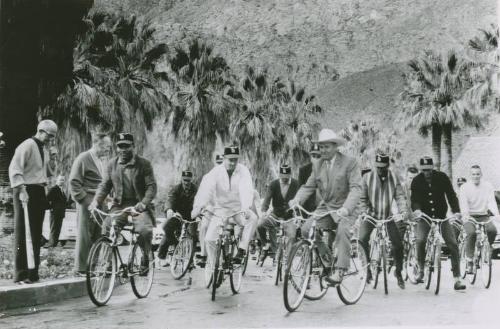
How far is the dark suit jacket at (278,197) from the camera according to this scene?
874 cm

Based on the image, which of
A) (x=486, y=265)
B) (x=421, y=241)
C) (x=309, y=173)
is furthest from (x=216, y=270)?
(x=486, y=265)

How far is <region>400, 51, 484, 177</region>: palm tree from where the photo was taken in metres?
8.17

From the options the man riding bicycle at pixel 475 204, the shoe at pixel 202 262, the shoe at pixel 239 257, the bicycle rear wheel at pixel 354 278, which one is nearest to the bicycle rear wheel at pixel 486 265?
the man riding bicycle at pixel 475 204

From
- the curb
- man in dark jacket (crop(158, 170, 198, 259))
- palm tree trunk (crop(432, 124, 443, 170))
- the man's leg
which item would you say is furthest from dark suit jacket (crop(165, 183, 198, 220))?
palm tree trunk (crop(432, 124, 443, 170))

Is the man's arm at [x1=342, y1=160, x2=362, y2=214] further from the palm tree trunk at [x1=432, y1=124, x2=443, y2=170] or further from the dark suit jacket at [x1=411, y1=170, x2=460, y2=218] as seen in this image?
the palm tree trunk at [x1=432, y1=124, x2=443, y2=170]

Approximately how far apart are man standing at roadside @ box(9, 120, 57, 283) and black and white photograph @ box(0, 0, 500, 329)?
0.7 inches

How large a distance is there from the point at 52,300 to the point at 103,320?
0.96 metres

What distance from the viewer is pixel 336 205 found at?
645 cm

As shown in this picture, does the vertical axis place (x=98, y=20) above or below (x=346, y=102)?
above

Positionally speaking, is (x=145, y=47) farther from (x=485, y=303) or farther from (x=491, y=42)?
(x=485, y=303)

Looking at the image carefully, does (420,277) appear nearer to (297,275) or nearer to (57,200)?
(297,275)

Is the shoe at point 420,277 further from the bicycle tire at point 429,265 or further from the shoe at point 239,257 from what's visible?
the shoe at point 239,257

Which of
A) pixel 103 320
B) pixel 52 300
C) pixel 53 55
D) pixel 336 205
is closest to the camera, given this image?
pixel 103 320

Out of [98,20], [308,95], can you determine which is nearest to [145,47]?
[98,20]
